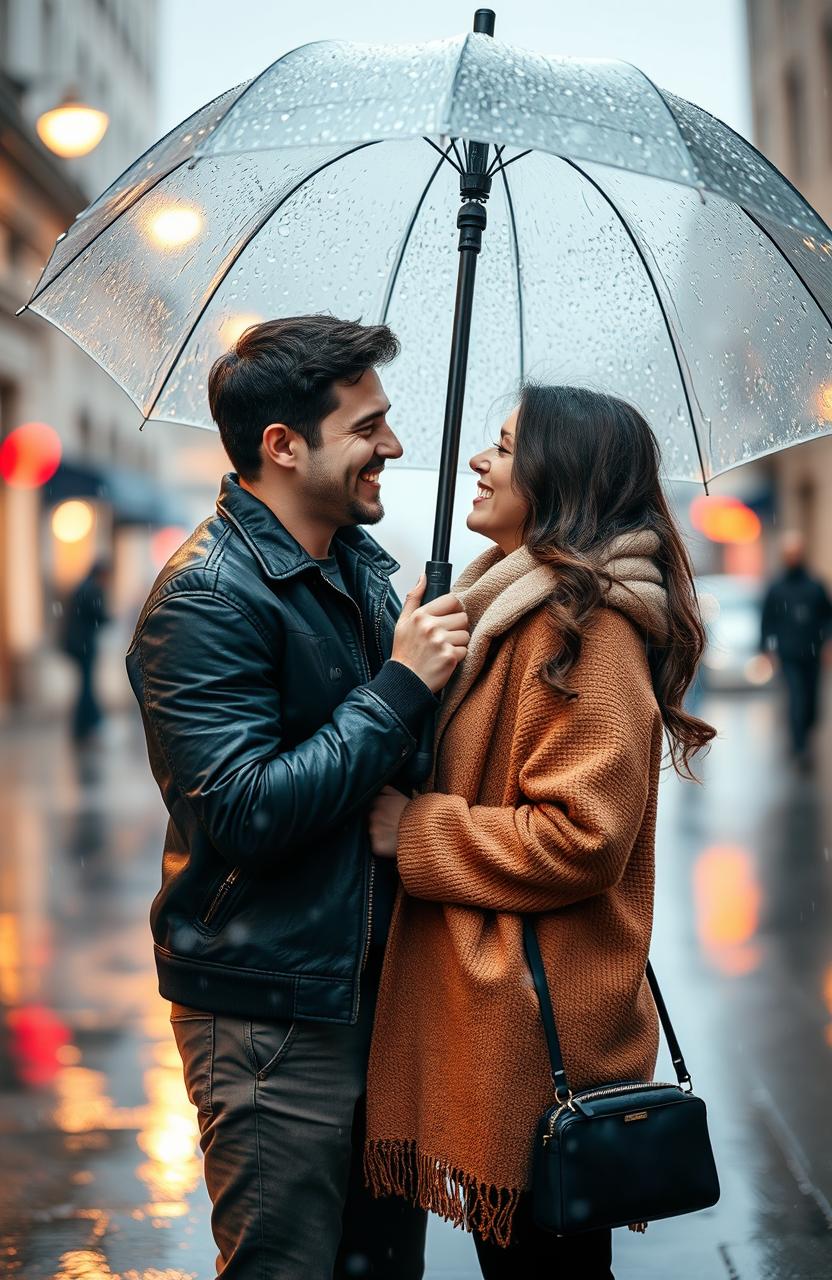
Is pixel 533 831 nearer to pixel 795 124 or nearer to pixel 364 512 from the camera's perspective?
pixel 364 512

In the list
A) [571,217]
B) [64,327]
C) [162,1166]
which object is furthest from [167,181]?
[162,1166]

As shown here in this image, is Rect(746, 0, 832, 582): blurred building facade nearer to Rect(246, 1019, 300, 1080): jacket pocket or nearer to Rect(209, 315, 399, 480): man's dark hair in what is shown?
Rect(209, 315, 399, 480): man's dark hair

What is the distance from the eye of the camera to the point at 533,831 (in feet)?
8.25

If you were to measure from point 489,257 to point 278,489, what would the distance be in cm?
106

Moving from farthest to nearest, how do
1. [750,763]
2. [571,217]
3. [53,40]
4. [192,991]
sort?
[53,40] < [750,763] < [571,217] < [192,991]

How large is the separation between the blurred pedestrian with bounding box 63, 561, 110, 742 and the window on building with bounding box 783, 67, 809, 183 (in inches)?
717

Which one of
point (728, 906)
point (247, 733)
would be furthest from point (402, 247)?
point (728, 906)

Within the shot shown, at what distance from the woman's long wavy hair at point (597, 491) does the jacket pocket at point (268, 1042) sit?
0.91 metres

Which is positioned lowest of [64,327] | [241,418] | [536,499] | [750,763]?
[750,763]

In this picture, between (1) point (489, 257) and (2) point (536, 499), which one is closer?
(2) point (536, 499)

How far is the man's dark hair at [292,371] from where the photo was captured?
2.70 m

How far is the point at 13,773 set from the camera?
565 inches

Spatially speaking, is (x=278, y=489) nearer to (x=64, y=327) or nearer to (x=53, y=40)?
(x=64, y=327)

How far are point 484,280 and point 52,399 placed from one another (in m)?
22.1
